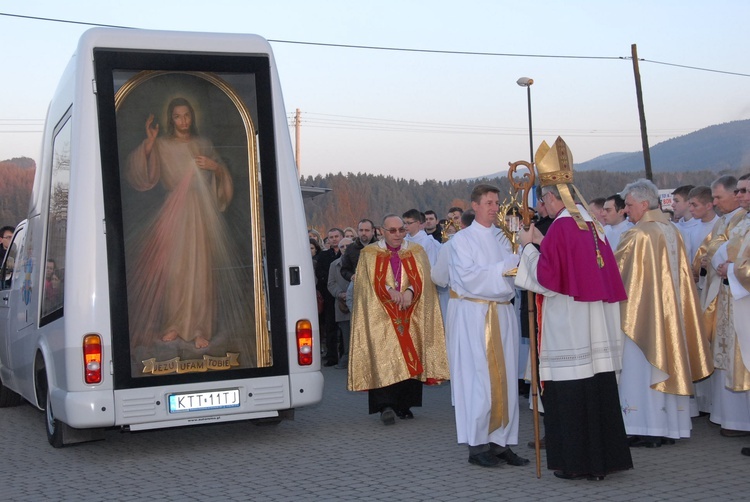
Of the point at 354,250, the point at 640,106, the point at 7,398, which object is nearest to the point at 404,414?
the point at 354,250

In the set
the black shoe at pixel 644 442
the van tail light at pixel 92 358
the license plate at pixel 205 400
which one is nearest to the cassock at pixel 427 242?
the black shoe at pixel 644 442

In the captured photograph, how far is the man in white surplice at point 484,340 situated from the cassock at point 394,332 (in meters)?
1.82

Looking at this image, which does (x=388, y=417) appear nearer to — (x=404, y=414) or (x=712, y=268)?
(x=404, y=414)

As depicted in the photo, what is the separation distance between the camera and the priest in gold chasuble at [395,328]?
9523mm

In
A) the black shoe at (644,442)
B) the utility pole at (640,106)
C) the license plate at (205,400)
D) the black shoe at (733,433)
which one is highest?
the utility pole at (640,106)

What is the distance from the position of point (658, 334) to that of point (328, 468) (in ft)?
9.43

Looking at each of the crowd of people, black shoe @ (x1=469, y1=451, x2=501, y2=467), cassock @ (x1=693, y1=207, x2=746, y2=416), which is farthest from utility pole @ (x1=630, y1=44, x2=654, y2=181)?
black shoe @ (x1=469, y1=451, x2=501, y2=467)

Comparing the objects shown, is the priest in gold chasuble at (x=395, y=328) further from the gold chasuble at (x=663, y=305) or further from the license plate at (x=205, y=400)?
the gold chasuble at (x=663, y=305)

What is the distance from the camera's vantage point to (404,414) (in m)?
9.76

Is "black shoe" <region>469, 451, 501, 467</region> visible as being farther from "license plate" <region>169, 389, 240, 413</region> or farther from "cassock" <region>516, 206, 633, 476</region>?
"license plate" <region>169, 389, 240, 413</region>

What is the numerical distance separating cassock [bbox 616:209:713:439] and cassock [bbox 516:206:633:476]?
132 centimetres

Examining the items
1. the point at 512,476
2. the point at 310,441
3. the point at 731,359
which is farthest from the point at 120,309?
the point at 731,359

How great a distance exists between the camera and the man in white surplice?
24.2ft

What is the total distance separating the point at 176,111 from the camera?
8148mm
